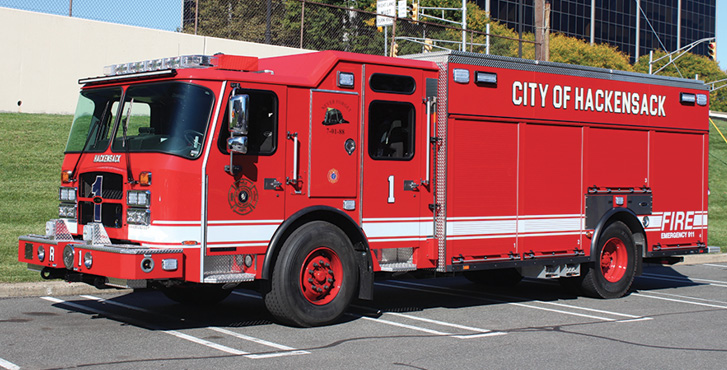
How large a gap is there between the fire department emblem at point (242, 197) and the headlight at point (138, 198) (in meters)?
0.77

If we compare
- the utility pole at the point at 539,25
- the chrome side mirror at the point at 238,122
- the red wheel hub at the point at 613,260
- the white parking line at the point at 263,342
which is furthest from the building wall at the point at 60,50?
the white parking line at the point at 263,342

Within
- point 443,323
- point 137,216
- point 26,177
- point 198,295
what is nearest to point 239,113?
point 137,216

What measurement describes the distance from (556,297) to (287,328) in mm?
4701

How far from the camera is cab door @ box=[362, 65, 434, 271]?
9.85 metres

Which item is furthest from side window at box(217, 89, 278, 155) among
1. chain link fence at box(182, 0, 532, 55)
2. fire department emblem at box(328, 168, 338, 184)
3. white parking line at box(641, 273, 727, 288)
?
chain link fence at box(182, 0, 532, 55)

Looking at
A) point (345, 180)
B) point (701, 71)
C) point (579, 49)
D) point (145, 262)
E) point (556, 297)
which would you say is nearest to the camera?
point (145, 262)

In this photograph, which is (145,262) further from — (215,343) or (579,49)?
(579,49)

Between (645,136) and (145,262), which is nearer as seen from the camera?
(145,262)

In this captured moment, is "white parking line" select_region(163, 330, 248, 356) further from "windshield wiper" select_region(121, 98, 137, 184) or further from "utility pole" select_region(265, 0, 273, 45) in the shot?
"utility pole" select_region(265, 0, 273, 45)

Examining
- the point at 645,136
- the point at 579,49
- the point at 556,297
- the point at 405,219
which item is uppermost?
the point at 579,49

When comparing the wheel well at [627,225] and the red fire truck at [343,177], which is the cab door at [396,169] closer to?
the red fire truck at [343,177]

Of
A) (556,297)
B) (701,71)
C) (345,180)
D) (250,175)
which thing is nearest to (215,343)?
(250,175)

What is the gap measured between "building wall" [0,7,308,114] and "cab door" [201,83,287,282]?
51.1ft

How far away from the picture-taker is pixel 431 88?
1030 cm
